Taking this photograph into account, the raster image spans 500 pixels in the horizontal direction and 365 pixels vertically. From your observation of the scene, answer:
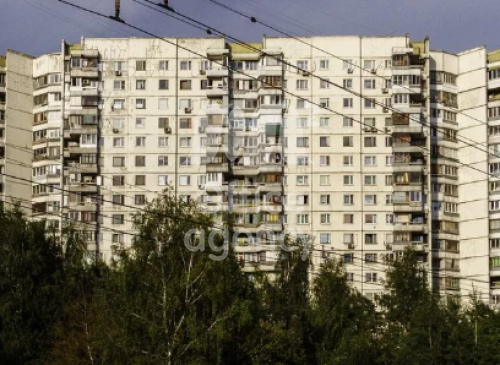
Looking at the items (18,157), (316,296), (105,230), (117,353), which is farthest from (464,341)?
(18,157)

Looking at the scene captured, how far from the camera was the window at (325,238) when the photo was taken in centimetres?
10356

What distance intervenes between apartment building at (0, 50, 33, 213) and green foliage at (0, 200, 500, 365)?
28157mm

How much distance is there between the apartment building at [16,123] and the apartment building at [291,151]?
2.41 metres

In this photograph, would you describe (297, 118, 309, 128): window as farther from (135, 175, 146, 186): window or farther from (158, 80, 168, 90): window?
(135, 175, 146, 186): window

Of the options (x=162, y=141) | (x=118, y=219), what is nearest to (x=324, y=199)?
(x=162, y=141)

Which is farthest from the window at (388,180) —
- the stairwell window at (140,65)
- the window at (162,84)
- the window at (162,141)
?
the stairwell window at (140,65)

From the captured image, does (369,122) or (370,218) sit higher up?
(369,122)

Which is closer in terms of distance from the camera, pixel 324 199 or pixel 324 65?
pixel 324 199

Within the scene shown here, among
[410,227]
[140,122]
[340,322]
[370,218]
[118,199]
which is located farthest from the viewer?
[140,122]

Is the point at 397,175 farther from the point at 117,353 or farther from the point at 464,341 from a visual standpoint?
the point at 117,353

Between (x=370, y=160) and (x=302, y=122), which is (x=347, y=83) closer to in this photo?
(x=302, y=122)

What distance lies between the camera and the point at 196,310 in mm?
59656

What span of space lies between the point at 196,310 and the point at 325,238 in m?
45.1

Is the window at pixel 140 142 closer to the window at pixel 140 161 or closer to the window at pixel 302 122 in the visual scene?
the window at pixel 140 161
